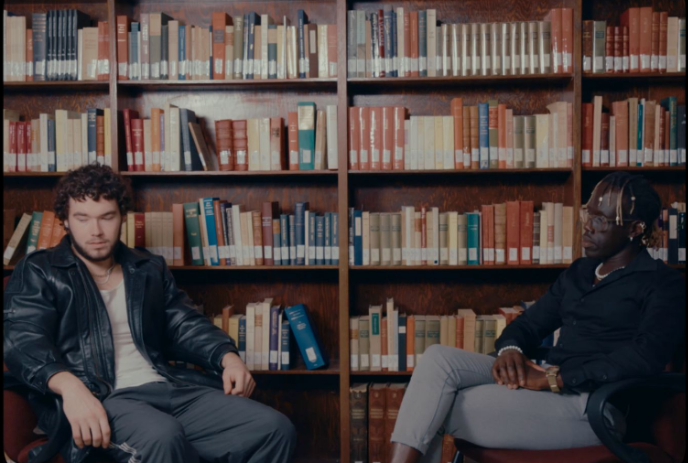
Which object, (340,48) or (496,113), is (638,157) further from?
(340,48)

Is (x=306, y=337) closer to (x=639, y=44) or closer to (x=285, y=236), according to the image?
(x=285, y=236)

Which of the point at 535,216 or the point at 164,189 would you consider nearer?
the point at 535,216

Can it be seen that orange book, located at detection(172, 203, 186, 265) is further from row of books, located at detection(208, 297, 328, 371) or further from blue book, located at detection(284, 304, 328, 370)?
blue book, located at detection(284, 304, 328, 370)

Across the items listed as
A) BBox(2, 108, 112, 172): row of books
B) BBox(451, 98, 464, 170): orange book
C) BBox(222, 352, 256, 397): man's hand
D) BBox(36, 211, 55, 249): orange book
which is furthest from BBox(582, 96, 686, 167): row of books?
BBox(36, 211, 55, 249): orange book

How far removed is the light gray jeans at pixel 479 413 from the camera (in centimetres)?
200

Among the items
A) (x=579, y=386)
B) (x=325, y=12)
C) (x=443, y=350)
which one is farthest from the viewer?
(x=325, y=12)

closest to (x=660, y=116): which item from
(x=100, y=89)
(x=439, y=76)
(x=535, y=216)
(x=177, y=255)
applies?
(x=535, y=216)

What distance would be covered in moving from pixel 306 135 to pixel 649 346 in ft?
5.74

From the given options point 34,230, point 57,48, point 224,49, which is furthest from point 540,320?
point 57,48

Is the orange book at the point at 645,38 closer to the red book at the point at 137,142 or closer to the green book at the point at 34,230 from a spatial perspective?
the red book at the point at 137,142

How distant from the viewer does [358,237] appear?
312 centimetres

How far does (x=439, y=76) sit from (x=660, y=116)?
101 centimetres

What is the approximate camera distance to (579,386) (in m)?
2.03

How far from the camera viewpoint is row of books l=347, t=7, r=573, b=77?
3.07m
